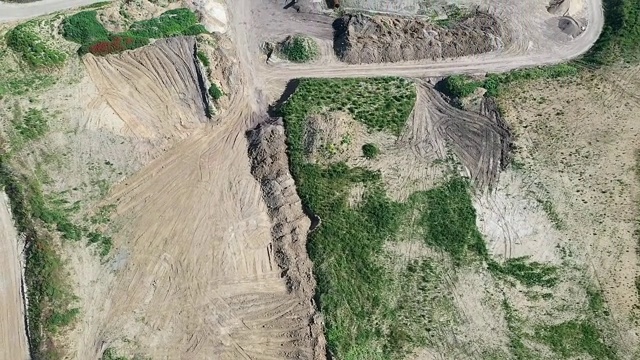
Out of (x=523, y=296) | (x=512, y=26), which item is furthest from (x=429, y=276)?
(x=512, y=26)

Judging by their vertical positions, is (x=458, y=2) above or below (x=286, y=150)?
above

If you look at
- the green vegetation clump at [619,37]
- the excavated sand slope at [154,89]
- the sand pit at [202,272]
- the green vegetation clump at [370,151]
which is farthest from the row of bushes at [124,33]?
the green vegetation clump at [619,37]

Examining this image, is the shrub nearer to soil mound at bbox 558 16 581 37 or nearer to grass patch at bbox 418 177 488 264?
grass patch at bbox 418 177 488 264

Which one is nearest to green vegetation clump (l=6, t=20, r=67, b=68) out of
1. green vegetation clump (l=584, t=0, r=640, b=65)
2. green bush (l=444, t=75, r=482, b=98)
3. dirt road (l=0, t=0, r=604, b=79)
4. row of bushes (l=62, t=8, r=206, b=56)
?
row of bushes (l=62, t=8, r=206, b=56)

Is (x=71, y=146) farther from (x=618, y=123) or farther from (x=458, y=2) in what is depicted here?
(x=618, y=123)

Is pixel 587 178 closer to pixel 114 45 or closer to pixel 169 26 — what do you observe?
pixel 169 26

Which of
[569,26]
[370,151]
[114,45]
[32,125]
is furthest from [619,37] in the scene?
[32,125]
